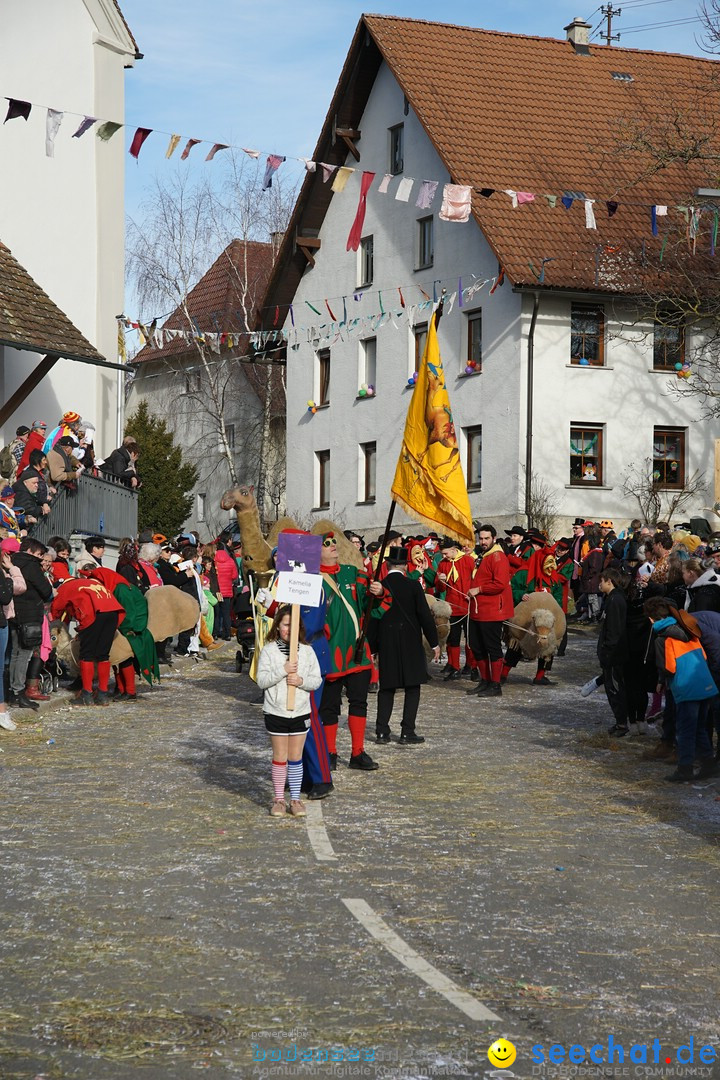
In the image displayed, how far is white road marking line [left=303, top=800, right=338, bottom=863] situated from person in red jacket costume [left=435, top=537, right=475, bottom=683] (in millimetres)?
8757

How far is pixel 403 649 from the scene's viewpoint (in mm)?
14836

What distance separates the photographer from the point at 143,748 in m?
14.4

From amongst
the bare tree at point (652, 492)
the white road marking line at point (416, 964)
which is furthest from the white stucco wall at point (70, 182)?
the white road marking line at point (416, 964)

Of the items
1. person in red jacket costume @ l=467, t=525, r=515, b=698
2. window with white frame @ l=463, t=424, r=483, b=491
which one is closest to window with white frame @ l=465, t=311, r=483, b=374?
window with white frame @ l=463, t=424, r=483, b=491

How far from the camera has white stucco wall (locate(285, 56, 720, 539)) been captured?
3869 centimetres

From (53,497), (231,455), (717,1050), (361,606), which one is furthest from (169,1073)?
(231,455)

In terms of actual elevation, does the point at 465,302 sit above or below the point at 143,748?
above

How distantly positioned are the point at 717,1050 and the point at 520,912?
2373mm

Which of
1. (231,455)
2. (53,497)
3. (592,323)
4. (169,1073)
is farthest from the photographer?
(231,455)

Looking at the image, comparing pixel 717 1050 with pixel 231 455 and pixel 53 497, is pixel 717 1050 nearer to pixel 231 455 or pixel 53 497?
pixel 53 497

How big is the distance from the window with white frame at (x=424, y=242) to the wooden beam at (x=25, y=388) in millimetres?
17009

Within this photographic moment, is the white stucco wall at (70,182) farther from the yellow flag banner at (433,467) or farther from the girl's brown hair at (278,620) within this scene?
the girl's brown hair at (278,620)

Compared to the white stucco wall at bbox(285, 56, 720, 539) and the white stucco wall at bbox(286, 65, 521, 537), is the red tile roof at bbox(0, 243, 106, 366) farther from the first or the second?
the white stucco wall at bbox(286, 65, 521, 537)

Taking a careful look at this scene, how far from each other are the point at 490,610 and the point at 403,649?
14.8 feet
